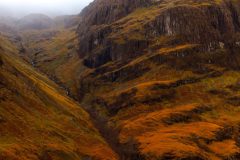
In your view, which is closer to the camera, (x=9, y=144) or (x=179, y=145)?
(x=9, y=144)

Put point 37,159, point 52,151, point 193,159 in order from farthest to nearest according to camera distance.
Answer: point 193,159
point 52,151
point 37,159

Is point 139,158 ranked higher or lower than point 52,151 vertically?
lower

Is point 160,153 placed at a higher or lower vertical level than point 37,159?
lower

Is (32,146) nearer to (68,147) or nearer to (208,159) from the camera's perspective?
(68,147)

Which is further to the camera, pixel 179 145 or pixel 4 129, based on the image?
pixel 179 145

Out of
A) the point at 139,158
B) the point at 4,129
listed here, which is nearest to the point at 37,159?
the point at 4,129

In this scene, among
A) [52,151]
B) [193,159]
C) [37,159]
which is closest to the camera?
[37,159]

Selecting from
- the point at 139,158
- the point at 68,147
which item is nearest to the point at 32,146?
the point at 68,147

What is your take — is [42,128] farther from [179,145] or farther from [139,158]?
[179,145]
